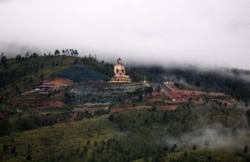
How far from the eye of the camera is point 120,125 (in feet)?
533

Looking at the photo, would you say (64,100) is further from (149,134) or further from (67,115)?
(149,134)

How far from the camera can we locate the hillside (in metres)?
147

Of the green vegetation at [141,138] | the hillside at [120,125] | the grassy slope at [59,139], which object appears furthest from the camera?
the hillside at [120,125]

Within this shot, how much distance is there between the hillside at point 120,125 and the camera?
147m

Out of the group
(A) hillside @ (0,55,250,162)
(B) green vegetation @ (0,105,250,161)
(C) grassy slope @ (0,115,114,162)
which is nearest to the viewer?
(C) grassy slope @ (0,115,114,162)

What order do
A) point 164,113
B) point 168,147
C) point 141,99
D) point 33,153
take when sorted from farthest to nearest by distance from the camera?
point 141,99 < point 164,113 < point 168,147 < point 33,153

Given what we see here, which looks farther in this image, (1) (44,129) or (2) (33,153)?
(1) (44,129)

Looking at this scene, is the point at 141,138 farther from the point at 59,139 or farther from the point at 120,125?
the point at 59,139

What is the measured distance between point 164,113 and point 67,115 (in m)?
27.6

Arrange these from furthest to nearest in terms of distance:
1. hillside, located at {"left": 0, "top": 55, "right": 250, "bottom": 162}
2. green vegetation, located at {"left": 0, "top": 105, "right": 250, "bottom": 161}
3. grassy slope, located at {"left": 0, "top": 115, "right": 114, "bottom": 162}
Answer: hillside, located at {"left": 0, "top": 55, "right": 250, "bottom": 162} → green vegetation, located at {"left": 0, "top": 105, "right": 250, "bottom": 161} → grassy slope, located at {"left": 0, "top": 115, "right": 114, "bottom": 162}

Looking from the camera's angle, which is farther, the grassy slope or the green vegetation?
the green vegetation

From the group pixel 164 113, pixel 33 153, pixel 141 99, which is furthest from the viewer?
pixel 141 99

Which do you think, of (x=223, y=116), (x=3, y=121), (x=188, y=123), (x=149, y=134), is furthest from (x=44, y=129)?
(x=223, y=116)

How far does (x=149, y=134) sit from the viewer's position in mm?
158000
